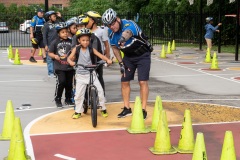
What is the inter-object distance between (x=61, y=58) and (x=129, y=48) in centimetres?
188

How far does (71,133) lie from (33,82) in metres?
6.63

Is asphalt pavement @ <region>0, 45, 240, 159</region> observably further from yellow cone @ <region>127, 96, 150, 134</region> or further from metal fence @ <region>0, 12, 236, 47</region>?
metal fence @ <region>0, 12, 236, 47</region>

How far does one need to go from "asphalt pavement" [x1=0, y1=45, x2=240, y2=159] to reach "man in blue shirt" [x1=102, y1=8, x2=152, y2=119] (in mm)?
1978

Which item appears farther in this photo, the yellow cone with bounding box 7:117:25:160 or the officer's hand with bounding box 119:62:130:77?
the officer's hand with bounding box 119:62:130:77

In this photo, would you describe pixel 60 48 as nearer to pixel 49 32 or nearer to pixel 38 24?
pixel 49 32

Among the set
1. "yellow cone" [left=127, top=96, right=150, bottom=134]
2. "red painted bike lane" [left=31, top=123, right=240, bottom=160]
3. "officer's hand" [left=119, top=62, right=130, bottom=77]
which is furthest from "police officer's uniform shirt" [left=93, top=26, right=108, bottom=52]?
"red painted bike lane" [left=31, top=123, right=240, bottom=160]

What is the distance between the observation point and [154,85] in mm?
14164

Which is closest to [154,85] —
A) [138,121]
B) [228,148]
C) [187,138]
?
[138,121]

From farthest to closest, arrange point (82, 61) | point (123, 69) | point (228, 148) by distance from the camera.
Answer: point (82, 61) → point (123, 69) → point (228, 148)

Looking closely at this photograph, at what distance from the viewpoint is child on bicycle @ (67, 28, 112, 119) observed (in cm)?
922

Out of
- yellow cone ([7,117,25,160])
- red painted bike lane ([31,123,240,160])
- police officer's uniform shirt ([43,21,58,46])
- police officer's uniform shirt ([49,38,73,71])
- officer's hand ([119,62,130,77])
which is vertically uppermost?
police officer's uniform shirt ([43,21,58,46])

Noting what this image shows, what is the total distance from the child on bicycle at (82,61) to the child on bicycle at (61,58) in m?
0.89

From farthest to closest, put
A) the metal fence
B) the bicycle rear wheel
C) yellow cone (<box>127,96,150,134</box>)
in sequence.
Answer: the metal fence < the bicycle rear wheel < yellow cone (<box>127,96,150,134</box>)

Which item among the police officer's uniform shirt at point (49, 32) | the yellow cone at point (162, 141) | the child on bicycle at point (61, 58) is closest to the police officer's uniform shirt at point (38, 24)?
the police officer's uniform shirt at point (49, 32)
